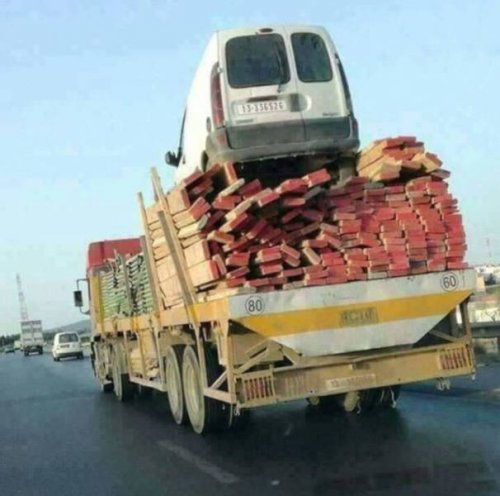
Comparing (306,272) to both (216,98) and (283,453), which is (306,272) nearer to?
(283,453)

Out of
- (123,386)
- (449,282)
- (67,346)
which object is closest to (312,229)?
(449,282)

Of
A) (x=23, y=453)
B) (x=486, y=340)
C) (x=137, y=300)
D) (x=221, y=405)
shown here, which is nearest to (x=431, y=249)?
(x=221, y=405)

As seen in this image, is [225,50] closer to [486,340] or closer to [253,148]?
[253,148]

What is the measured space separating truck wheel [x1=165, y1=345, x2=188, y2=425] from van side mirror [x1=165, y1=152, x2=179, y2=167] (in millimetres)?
2781

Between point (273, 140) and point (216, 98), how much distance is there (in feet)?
2.87

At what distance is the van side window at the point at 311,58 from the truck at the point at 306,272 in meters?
0.08

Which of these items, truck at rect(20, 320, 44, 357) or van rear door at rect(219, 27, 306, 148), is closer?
van rear door at rect(219, 27, 306, 148)

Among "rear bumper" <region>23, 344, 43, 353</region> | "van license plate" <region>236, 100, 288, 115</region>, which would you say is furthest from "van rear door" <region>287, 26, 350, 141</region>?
"rear bumper" <region>23, 344, 43, 353</region>

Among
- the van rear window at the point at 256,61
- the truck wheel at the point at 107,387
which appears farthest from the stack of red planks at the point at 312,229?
the truck wheel at the point at 107,387

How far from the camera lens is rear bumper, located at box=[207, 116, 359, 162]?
36.0ft

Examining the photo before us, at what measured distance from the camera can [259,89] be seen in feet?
36.5

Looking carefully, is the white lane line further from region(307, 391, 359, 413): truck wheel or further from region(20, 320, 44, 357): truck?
region(20, 320, 44, 357): truck

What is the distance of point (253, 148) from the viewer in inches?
432

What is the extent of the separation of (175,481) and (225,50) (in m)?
5.03
